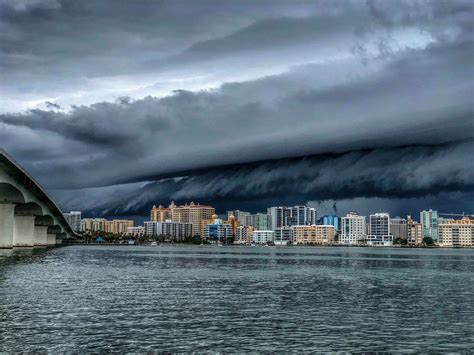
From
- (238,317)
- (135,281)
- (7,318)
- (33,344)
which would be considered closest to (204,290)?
(135,281)

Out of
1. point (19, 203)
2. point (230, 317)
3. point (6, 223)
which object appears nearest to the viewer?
point (230, 317)

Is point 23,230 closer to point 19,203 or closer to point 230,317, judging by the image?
point 19,203

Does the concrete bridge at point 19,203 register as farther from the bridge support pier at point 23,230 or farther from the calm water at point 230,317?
the calm water at point 230,317

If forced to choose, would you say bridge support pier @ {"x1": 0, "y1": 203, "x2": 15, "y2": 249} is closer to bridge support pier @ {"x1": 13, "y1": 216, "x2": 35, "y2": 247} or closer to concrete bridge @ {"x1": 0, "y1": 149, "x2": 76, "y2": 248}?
concrete bridge @ {"x1": 0, "y1": 149, "x2": 76, "y2": 248}

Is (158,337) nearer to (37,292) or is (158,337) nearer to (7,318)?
(7,318)

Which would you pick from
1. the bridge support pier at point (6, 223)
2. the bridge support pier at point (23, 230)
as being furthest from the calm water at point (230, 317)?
the bridge support pier at point (23, 230)

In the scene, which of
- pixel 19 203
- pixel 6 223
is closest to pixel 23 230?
pixel 19 203

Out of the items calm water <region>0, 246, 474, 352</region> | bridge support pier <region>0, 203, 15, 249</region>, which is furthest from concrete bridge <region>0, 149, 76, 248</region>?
calm water <region>0, 246, 474, 352</region>
